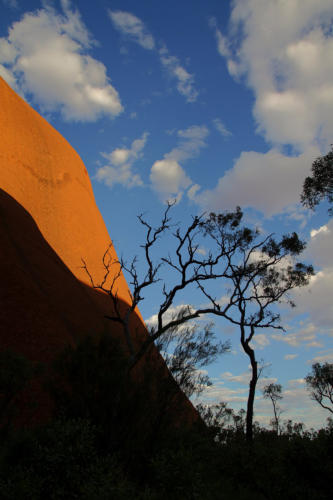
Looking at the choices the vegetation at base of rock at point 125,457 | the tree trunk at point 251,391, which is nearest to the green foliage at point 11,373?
the vegetation at base of rock at point 125,457

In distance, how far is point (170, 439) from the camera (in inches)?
501

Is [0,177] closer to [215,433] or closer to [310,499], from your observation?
[215,433]

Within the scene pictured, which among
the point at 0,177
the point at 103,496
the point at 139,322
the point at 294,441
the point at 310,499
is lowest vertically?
the point at 103,496

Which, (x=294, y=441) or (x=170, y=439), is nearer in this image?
(x=294, y=441)

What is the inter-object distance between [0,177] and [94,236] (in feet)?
35.5

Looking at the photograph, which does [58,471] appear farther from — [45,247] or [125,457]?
[45,247]

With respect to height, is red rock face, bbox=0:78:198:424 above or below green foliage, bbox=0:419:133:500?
above

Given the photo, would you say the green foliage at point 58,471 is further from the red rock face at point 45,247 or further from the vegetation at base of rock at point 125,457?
the red rock face at point 45,247

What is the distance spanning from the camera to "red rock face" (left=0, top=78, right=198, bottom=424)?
60.3 feet

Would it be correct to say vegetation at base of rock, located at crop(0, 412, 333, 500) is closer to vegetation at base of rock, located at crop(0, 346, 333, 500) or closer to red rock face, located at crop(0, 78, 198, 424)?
vegetation at base of rock, located at crop(0, 346, 333, 500)

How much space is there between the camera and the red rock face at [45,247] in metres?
18.4

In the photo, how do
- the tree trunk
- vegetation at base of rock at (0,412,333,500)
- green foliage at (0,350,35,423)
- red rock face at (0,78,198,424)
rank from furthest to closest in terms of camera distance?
red rock face at (0,78,198,424), the tree trunk, green foliage at (0,350,35,423), vegetation at base of rock at (0,412,333,500)

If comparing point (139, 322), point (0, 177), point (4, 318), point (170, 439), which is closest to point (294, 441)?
point (170, 439)

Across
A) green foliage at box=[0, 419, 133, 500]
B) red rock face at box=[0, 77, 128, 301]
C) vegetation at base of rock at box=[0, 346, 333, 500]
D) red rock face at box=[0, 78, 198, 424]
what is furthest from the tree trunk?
red rock face at box=[0, 77, 128, 301]
